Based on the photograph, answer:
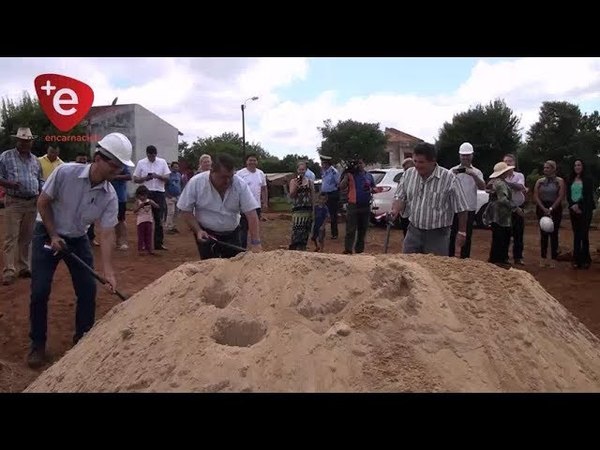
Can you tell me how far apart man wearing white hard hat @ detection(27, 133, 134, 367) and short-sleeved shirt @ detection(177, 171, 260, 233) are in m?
0.75

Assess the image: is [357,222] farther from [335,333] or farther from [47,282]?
[335,333]

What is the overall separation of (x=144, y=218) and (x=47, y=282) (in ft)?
16.4

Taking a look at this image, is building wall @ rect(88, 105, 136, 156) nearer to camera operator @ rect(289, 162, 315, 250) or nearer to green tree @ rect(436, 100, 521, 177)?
green tree @ rect(436, 100, 521, 177)

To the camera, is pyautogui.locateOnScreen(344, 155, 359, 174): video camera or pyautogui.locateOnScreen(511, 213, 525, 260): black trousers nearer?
pyautogui.locateOnScreen(511, 213, 525, 260): black trousers

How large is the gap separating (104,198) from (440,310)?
9.79 feet

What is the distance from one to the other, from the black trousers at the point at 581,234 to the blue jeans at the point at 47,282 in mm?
7169

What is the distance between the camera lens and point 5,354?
205 inches

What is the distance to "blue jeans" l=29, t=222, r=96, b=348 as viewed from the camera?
484cm

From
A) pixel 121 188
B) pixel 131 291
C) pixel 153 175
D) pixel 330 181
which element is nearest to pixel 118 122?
pixel 330 181

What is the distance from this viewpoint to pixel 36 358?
192 inches

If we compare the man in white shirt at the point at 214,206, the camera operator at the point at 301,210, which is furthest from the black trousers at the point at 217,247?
the camera operator at the point at 301,210

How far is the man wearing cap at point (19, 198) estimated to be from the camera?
23.9 ft

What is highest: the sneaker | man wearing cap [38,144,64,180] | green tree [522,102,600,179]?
green tree [522,102,600,179]

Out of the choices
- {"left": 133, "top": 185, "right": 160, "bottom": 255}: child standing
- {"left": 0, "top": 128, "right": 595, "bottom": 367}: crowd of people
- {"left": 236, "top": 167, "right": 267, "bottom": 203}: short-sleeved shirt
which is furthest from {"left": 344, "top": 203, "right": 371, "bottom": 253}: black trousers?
{"left": 133, "top": 185, "right": 160, "bottom": 255}: child standing
